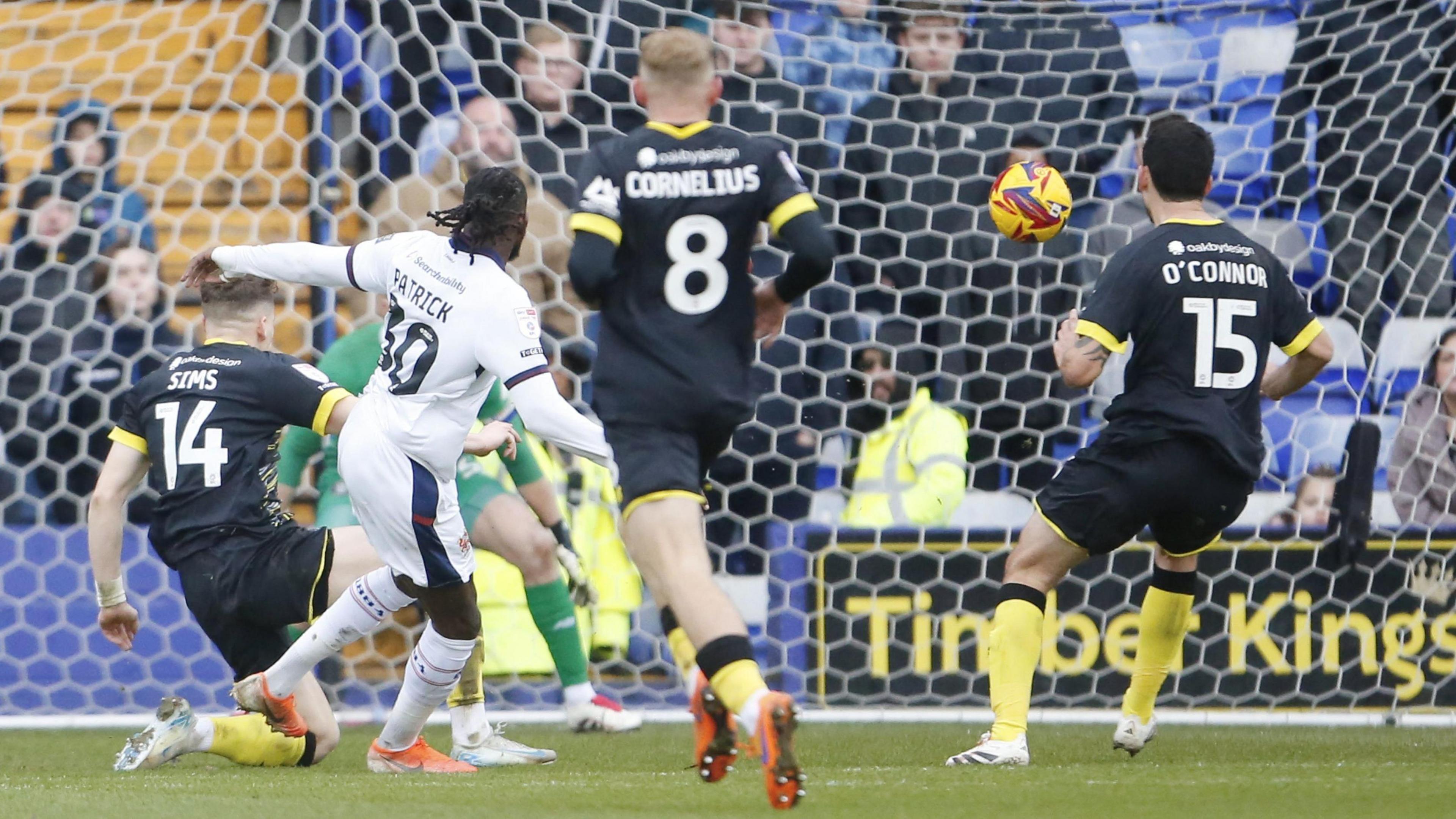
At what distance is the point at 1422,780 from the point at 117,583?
3.46 meters

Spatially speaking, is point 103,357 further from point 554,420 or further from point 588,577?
point 554,420

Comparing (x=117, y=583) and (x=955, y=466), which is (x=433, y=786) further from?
(x=955, y=466)

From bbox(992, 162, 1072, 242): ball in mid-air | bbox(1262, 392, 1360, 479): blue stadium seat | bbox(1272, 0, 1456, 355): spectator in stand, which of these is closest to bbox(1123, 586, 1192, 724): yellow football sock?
bbox(992, 162, 1072, 242): ball in mid-air

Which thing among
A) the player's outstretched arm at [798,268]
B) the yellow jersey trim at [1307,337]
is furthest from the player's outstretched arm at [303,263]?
the yellow jersey trim at [1307,337]

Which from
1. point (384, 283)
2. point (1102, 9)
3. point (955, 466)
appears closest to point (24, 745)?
point (384, 283)

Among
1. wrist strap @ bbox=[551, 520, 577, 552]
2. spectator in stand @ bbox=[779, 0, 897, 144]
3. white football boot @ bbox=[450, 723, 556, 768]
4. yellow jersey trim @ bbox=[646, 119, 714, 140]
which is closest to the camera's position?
yellow jersey trim @ bbox=[646, 119, 714, 140]

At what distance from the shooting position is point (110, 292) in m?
6.97

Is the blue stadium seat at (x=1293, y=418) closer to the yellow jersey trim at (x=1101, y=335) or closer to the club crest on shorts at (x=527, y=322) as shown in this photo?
the yellow jersey trim at (x=1101, y=335)

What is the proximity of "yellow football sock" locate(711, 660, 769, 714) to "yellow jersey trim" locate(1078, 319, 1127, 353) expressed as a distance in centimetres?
149

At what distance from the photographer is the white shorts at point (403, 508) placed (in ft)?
14.6

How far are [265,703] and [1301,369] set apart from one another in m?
2.90

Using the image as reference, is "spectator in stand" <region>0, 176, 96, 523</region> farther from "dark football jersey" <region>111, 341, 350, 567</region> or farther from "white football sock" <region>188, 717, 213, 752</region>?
"white football sock" <region>188, 717, 213, 752</region>

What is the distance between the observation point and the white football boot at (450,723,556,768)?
5.03 m

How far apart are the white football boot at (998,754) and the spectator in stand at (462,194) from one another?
2.92 m
